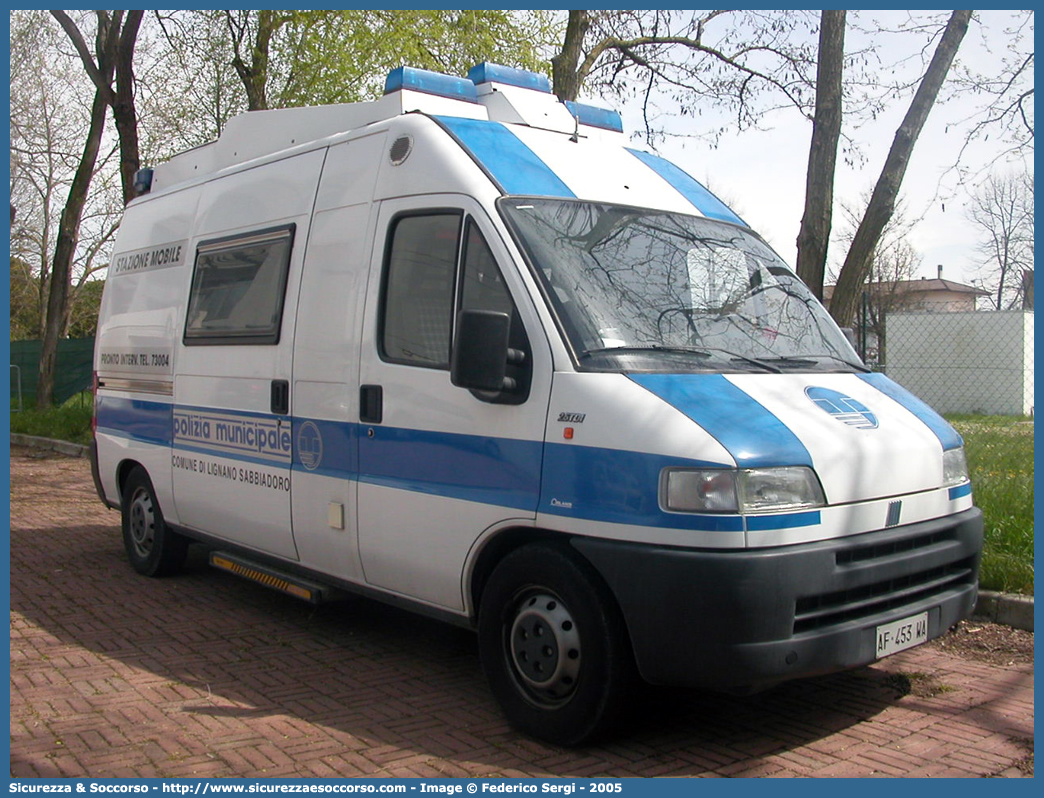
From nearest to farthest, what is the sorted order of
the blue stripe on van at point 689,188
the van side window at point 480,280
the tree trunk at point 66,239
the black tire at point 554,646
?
the black tire at point 554,646 < the van side window at point 480,280 < the blue stripe on van at point 689,188 < the tree trunk at point 66,239

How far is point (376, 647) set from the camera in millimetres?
6340

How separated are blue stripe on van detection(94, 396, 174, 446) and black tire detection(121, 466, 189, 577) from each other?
1.02 ft

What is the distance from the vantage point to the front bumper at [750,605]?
4.13m

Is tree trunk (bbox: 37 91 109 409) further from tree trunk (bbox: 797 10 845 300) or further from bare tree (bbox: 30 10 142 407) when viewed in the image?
tree trunk (bbox: 797 10 845 300)

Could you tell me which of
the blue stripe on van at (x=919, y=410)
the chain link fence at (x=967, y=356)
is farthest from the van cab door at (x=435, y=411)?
the chain link fence at (x=967, y=356)

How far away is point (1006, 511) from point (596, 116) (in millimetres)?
3874

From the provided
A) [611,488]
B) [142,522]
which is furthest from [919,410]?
[142,522]

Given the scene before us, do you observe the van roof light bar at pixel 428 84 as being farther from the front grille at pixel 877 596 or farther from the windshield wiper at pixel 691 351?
the front grille at pixel 877 596

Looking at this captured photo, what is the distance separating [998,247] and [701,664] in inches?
1352

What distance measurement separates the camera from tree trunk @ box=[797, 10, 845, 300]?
356 inches

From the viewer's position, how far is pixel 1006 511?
7.42m

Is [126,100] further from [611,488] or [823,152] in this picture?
[611,488]

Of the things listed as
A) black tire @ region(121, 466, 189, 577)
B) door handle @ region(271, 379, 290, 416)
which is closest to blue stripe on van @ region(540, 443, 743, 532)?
door handle @ region(271, 379, 290, 416)

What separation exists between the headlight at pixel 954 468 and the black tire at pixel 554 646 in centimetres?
171
